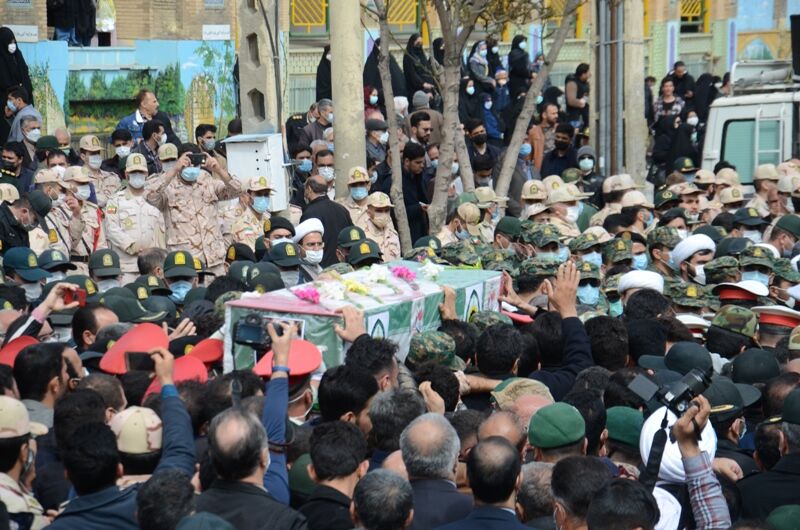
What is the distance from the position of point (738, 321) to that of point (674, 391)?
12.4ft

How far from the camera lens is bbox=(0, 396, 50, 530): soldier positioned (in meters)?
6.11

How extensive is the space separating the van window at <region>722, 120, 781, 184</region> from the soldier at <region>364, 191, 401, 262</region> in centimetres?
596

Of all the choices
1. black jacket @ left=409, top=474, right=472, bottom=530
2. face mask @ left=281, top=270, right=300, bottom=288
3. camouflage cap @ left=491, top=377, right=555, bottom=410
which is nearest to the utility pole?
face mask @ left=281, top=270, right=300, bottom=288

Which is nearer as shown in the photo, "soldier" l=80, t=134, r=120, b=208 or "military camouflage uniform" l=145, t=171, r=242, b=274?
"military camouflage uniform" l=145, t=171, r=242, b=274

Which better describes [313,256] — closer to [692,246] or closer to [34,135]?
[692,246]

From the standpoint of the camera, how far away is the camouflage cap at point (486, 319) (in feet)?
30.8

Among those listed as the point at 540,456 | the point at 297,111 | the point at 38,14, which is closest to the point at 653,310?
the point at 540,456

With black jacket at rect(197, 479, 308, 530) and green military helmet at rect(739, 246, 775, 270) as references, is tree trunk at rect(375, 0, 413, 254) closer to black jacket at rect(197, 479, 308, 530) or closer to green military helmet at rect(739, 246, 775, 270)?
green military helmet at rect(739, 246, 775, 270)

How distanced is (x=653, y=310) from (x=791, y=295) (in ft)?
6.59

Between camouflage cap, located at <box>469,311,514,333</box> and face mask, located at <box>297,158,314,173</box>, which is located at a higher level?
face mask, located at <box>297,158,314,173</box>

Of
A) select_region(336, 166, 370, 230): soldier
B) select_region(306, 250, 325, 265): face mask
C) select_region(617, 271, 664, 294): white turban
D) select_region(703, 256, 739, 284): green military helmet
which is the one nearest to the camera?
select_region(617, 271, 664, 294): white turban

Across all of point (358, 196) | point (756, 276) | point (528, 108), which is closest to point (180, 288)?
point (358, 196)

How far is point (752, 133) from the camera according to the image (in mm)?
17859

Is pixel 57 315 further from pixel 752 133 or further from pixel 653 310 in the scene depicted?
pixel 752 133
